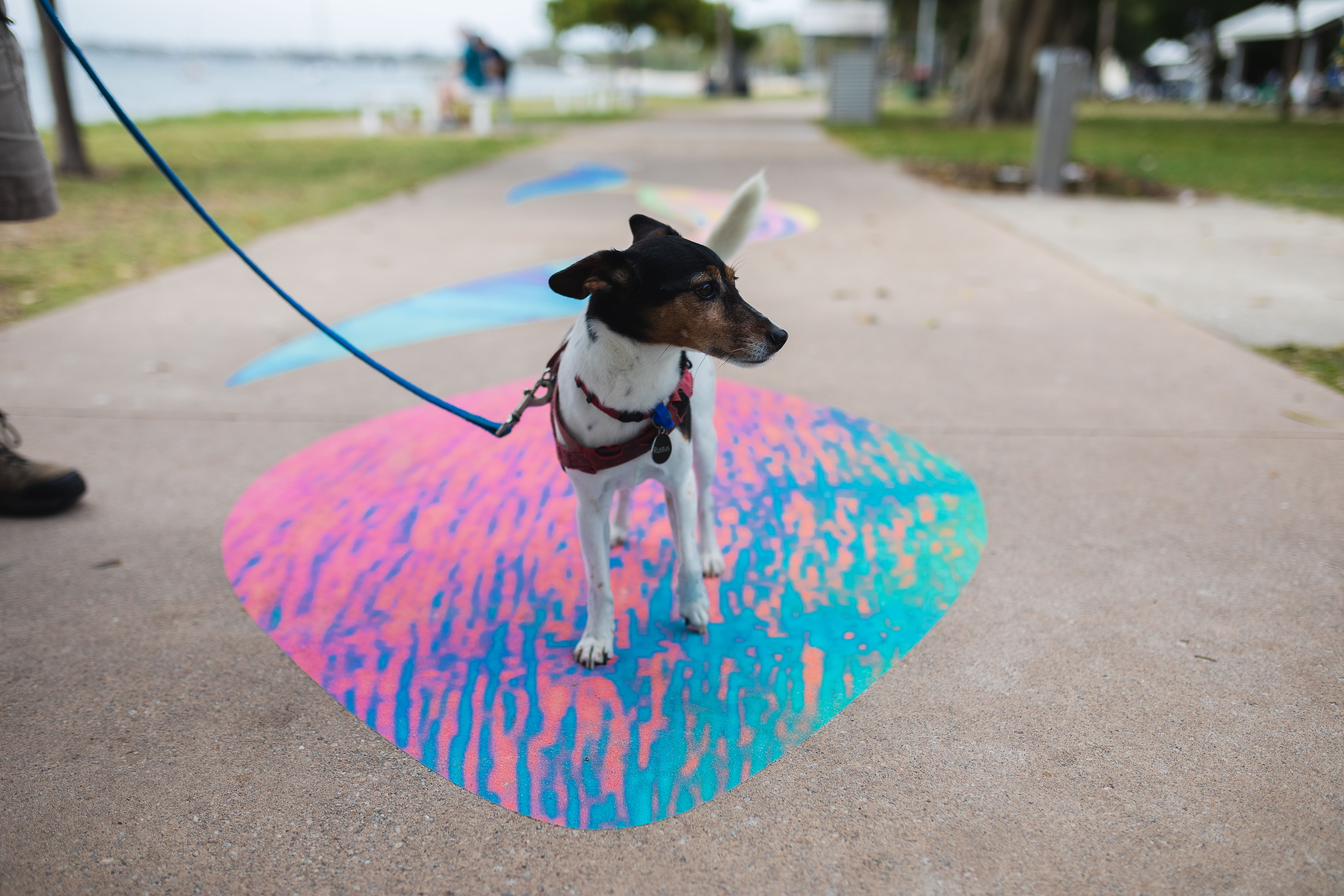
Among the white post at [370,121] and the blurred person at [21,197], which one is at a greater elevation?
the white post at [370,121]

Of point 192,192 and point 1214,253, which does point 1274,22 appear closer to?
point 1214,253

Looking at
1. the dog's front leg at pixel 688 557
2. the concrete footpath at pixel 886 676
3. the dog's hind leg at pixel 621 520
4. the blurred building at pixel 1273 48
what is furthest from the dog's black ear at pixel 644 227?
the blurred building at pixel 1273 48

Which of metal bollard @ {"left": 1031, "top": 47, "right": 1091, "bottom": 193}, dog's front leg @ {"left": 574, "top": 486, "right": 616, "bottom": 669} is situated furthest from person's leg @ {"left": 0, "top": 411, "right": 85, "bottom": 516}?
metal bollard @ {"left": 1031, "top": 47, "right": 1091, "bottom": 193}

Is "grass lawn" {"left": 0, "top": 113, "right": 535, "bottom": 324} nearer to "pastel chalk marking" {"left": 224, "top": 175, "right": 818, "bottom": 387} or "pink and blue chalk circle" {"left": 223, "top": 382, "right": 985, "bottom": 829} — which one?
"pastel chalk marking" {"left": 224, "top": 175, "right": 818, "bottom": 387}

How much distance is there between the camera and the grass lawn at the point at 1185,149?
38.5ft

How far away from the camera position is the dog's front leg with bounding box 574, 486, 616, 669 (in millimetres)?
2502

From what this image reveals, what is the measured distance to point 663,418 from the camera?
238 centimetres

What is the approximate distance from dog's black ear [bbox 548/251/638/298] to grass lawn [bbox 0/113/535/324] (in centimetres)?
546

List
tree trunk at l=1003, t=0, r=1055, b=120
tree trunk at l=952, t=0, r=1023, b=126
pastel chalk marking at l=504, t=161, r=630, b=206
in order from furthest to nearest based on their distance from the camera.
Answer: tree trunk at l=952, t=0, r=1023, b=126, tree trunk at l=1003, t=0, r=1055, b=120, pastel chalk marking at l=504, t=161, r=630, b=206

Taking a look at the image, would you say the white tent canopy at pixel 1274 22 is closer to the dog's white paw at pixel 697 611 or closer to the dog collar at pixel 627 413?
the dog's white paw at pixel 697 611

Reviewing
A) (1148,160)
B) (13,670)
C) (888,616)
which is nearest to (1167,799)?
(888,616)

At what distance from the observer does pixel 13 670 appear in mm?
2564

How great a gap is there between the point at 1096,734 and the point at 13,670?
296 centimetres

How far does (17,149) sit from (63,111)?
9.83 m
